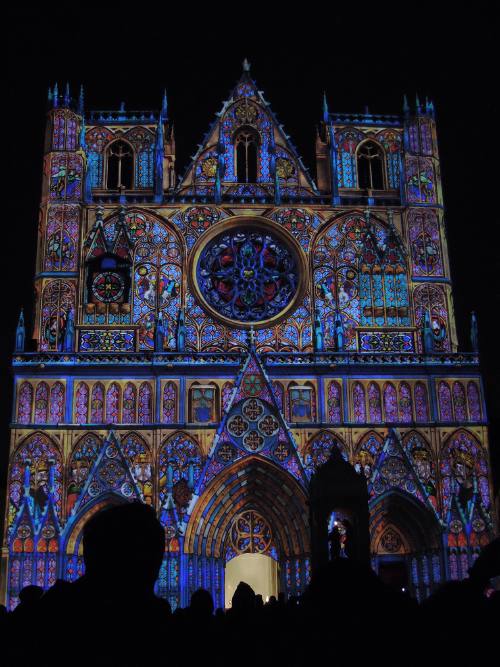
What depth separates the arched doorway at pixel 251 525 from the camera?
84.9 feet

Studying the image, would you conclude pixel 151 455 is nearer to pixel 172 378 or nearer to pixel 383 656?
pixel 172 378

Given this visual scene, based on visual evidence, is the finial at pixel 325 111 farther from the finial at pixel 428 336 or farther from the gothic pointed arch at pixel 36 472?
the gothic pointed arch at pixel 36 472

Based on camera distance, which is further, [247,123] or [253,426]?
[247,123]

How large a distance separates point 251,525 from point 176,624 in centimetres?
2416

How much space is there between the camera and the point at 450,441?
88.4 feet

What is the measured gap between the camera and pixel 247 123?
31.4m

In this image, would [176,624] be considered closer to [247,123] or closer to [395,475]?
[395,475]

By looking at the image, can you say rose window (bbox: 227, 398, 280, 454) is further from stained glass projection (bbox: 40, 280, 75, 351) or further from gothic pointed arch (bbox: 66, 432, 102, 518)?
stained glass projection (bbox: 40, 280, 75, 351)

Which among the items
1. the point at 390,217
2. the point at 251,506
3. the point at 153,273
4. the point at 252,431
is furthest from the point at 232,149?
the point at 251,506

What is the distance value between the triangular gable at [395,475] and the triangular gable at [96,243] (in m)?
11.4

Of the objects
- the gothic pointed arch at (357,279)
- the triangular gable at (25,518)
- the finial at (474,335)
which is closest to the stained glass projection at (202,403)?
the gothic pointed arch at (357,279)

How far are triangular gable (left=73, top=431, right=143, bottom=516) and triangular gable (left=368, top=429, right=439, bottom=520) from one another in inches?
284

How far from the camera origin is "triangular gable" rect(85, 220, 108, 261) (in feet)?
95.8

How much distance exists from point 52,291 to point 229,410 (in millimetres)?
7219
